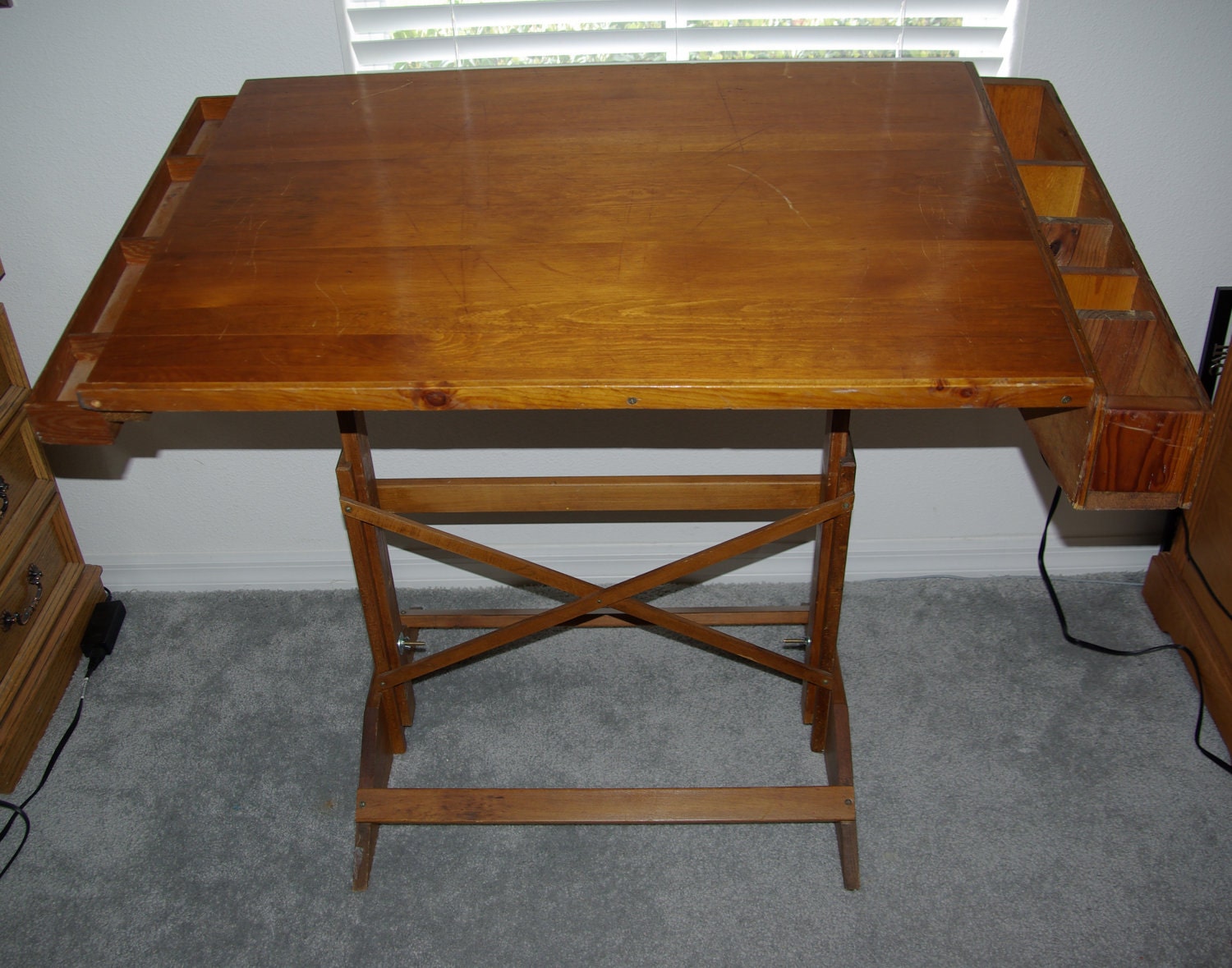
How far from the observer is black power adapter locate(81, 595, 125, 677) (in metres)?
2.24

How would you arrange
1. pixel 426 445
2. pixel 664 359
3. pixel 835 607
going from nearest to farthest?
pixel 664 359, pixel 835 607, pixel 426 445

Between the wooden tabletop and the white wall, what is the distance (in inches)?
13.4

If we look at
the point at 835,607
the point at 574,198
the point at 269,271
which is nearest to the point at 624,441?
the point at 835,607

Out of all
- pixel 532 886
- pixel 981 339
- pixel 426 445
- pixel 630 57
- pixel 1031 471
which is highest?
pixel 630 57

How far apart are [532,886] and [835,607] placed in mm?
753

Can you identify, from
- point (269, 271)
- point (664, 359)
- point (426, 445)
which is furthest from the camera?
point (426, 445)

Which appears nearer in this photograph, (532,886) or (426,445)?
(532,886)

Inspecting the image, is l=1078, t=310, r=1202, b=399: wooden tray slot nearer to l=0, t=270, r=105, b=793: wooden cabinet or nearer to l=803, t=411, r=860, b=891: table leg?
l=803, t=411, r=860, b=891: table leg

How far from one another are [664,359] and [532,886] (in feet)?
3.61

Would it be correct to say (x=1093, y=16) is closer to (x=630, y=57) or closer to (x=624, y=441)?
(x=630, y=57)

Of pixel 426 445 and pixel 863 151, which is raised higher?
pixel 863 151

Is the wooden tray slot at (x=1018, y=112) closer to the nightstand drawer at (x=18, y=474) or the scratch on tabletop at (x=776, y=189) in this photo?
the scratch on tabletop at (x=776, y=189)

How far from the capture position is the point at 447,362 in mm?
1179

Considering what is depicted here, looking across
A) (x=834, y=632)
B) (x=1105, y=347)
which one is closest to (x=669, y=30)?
(x=1105, y=347)
